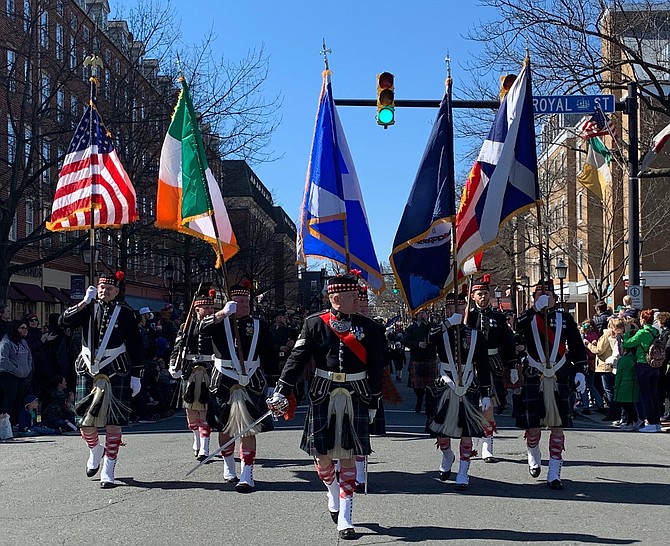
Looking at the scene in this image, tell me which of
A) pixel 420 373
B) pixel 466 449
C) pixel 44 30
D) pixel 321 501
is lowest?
pixel 321 501

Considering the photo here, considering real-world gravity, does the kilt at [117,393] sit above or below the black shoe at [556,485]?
above

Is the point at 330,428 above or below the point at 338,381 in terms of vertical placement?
below

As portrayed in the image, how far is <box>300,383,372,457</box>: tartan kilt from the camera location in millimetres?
7180

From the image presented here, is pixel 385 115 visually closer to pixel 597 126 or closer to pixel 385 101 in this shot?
pixel 385 101

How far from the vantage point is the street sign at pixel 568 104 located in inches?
586

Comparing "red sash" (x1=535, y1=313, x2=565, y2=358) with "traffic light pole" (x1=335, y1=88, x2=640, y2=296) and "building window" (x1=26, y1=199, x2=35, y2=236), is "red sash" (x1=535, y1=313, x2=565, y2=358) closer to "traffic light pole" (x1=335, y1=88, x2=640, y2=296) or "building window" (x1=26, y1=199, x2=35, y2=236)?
"traffic light pole" (x1=335, y1=88, x2=640, y2=296)

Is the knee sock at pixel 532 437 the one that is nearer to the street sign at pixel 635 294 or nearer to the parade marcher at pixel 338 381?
the parade marcher at pixel 338 381

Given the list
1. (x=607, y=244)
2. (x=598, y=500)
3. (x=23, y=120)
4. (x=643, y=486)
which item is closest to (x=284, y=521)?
(x=598, y=500)

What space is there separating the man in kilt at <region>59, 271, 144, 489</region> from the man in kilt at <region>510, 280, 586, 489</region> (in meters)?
4.04

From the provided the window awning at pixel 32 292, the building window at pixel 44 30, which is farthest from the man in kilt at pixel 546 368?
the window awning at pixel 32 292

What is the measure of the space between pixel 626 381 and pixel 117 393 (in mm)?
9071

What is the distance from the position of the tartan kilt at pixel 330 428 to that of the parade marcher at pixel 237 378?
1.60m

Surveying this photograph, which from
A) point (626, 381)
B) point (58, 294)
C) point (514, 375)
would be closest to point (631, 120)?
point (626, 381)

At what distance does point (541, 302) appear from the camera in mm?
9148
